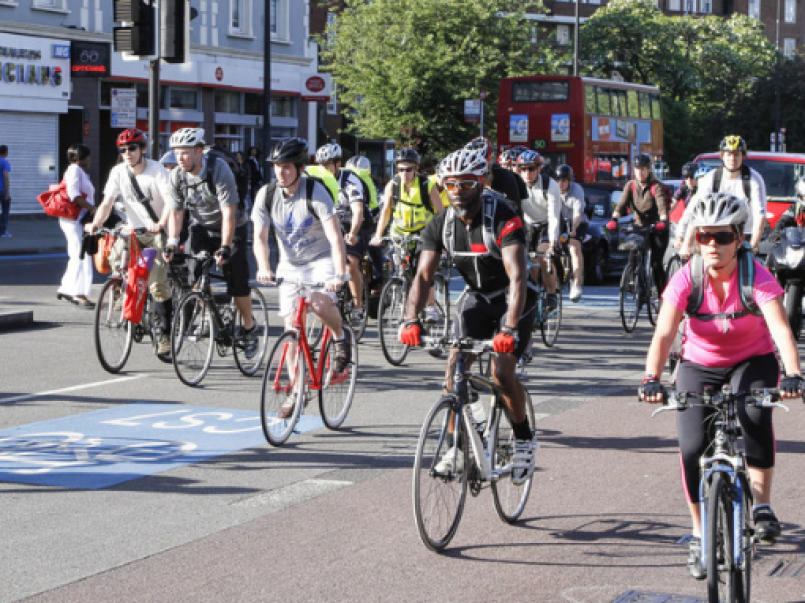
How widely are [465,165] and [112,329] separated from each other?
5393 mm

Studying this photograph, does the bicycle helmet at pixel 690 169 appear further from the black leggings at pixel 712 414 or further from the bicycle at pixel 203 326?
the black leggings at pixel 712 414

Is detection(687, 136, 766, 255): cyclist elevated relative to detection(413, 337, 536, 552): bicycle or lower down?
elevated

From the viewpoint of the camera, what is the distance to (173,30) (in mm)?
13406

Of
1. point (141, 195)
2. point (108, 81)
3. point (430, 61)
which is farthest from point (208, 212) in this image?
point (430, 61)

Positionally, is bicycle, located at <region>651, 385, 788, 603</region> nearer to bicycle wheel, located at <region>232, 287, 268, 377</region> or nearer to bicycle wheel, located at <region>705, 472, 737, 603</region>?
bicycle wheel, located at <region>705, 472, 737, 603</region>

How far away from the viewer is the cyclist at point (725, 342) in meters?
4.89

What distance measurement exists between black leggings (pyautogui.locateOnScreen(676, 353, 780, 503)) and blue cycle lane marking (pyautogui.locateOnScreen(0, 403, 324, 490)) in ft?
10.6

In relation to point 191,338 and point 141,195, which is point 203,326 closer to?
point 191,338

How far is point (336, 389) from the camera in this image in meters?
8.52

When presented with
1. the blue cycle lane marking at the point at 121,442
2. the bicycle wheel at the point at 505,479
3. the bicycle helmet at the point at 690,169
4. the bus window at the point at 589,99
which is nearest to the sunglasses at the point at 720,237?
the bicycle wheel at the point at 505,479

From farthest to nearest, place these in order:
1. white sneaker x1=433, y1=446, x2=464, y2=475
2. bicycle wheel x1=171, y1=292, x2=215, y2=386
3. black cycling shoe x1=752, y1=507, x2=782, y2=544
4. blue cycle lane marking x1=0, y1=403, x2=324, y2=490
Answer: bicycle wheel x1=171, y1=292, x2=215, y2=386
blue cycle lane marking x1=0, y1=403, x2=324, y2=490
white sneaker x1=433, y1=446, x2=464, y2=475
black cycling shoe x1=752, y1=507, x2=782, y2=544

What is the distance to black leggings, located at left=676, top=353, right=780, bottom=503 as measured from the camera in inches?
194

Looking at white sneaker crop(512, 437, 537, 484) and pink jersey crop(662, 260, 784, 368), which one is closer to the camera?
pink jersey crop(662, 260, 784, 368)

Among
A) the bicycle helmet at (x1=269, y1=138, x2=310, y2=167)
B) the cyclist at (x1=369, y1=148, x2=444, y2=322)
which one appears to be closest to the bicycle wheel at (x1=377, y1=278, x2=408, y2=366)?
the cyclist at (x1=369, y1=148, x2=444, y2=322)
